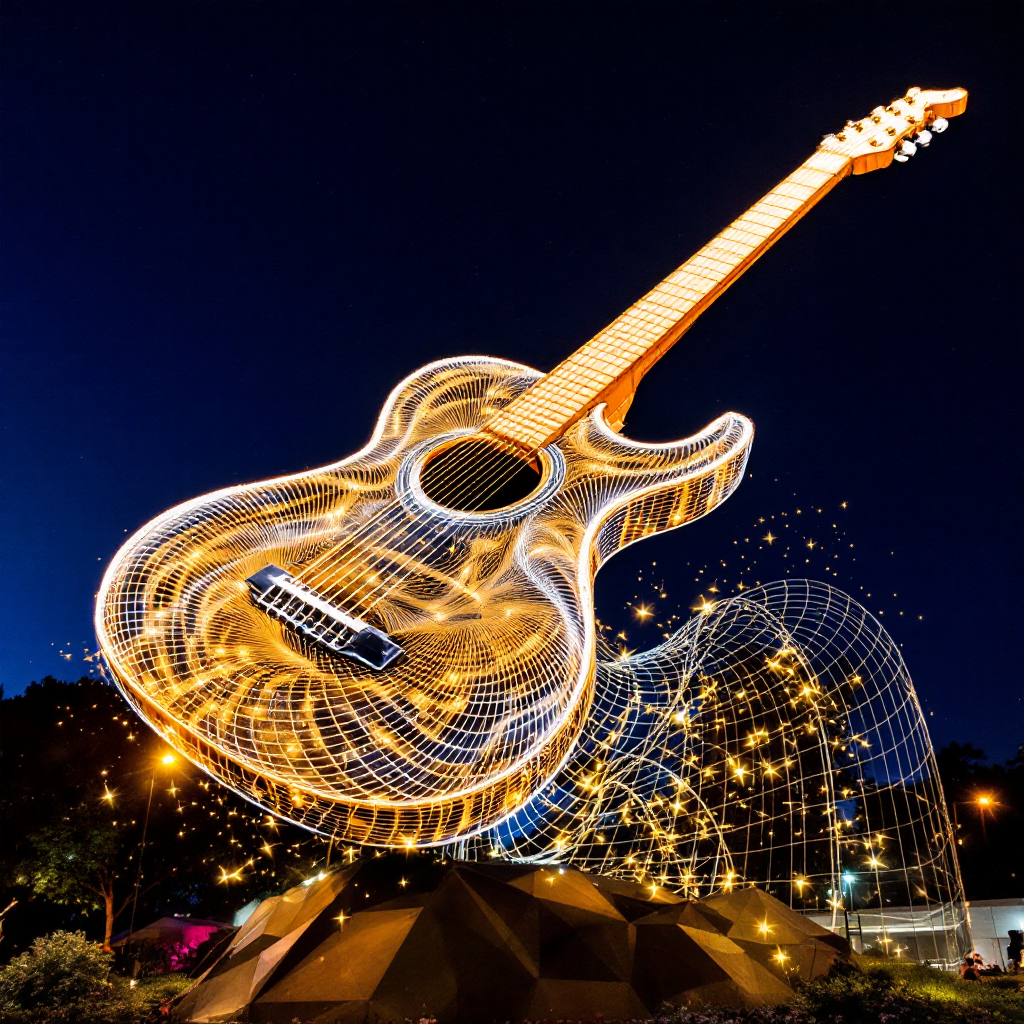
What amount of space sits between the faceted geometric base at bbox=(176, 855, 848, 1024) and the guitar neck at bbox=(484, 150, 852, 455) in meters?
4.16

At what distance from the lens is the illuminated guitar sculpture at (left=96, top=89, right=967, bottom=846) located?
4281mm

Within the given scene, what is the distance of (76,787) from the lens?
15.1m

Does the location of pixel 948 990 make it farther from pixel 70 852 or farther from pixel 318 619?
pixel 70 852

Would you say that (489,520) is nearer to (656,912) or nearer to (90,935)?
(656,912)

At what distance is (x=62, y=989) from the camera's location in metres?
6.56

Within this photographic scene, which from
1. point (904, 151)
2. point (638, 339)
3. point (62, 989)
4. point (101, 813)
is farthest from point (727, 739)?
point (101, 813)

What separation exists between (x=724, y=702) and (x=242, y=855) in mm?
15495

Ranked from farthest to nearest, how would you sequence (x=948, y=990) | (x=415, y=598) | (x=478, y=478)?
(x=478, y=478), (x=948, y=990), (x=415, y=598)

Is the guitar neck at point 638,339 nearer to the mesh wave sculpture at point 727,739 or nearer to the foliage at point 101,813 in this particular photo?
the mesh wave sculpture at point 727,739

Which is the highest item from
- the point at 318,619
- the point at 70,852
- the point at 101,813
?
the point at 318,619

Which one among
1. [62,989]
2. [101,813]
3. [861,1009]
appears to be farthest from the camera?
[101,813]

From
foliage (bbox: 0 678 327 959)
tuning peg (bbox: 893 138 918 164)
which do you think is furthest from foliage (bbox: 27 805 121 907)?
tuning peg (bbox: 893 138 918 164)

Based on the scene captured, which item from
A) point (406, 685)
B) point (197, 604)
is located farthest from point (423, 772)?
point (197, 604)

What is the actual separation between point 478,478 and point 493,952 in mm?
4127
